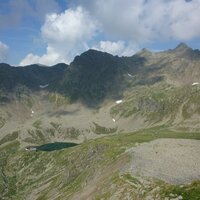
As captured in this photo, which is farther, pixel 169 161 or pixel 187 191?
pixel 169 161

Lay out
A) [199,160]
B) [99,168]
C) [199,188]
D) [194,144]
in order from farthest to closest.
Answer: [194,144] → [99,168] → [199,160] → [199,188]

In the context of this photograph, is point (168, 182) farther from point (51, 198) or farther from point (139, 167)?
point (51, 198)

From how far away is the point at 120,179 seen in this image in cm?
12288

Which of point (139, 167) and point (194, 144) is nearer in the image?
point (139, 167)

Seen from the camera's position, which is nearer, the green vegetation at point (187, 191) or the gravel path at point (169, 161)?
the green vegetation at point (187, 191)

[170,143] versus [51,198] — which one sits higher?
[170,143]

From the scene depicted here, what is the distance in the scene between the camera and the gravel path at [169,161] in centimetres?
12394

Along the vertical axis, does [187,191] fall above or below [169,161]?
below

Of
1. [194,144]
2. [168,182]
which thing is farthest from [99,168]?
[168,182]

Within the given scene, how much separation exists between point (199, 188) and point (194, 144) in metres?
107

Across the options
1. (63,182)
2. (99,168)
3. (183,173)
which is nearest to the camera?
(183,173)

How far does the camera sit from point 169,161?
468 feet

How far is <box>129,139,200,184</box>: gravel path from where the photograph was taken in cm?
12394

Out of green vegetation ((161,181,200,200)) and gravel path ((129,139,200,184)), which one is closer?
green vegetation ((161,181,200,200))
